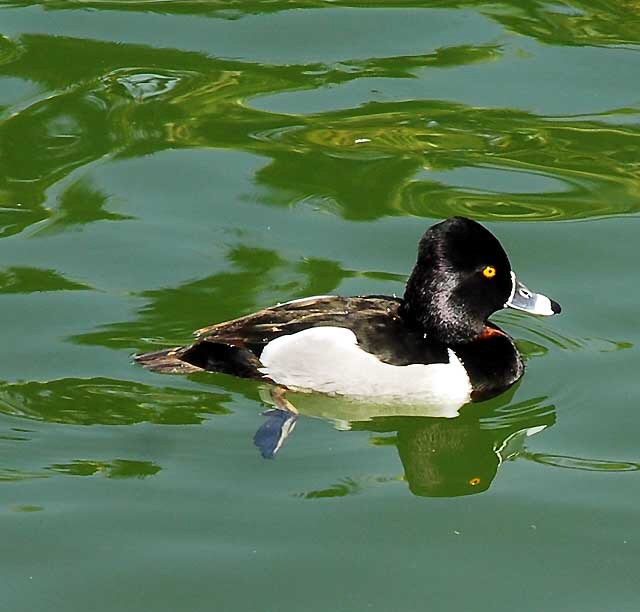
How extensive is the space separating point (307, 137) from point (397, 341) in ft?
9.86

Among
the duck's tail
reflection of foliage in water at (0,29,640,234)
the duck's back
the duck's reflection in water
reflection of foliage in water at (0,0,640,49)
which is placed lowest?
the duck's reflection in water

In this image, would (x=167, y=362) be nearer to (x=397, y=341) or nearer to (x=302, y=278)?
(x=397, y=341)

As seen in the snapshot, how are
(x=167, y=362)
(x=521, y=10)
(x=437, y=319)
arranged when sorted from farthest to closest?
(x=521, y=10) → (x=437, y=319) → (x=167, y=362)

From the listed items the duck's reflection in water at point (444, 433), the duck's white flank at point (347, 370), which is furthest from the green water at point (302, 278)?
the duck's white flank at point (347, 370)

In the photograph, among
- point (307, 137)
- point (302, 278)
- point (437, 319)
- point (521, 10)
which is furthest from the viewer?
point (521, 10)

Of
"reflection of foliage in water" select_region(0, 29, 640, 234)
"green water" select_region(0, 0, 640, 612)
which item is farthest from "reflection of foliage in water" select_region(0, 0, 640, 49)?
"reflection of foliage in water" select_region(0, 29, 640, 234)

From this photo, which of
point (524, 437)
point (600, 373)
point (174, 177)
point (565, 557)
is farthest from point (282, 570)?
point (174, 177)

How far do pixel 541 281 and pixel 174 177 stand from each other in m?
2.41

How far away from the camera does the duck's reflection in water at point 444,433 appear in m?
7.35

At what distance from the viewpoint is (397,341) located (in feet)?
25.8

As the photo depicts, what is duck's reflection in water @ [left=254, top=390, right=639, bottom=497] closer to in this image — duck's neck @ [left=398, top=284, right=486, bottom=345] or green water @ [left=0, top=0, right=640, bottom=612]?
green water @ [left=0, top=0, right=640, bottom=612]

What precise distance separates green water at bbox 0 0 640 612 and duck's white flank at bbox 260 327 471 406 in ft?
0.46

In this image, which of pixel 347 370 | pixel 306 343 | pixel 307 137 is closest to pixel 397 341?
pixel 347 370

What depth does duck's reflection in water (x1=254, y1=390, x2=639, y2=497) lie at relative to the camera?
24.1 ft
